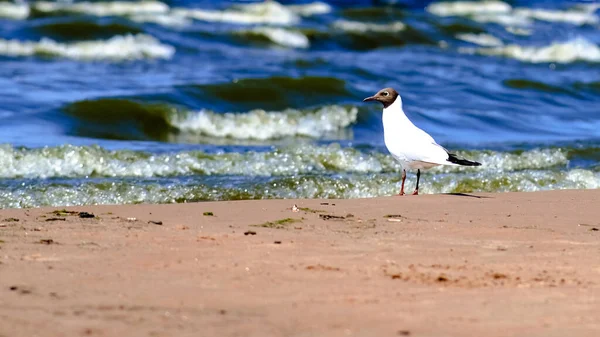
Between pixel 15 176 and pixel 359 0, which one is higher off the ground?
pixel 359 0

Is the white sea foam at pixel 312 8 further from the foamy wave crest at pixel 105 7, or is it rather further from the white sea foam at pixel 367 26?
the foamy wave crest at pixel 105 7

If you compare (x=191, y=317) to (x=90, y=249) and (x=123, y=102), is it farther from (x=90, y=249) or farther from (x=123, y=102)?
(x=123, y=102)

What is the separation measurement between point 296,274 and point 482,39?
1997 cm

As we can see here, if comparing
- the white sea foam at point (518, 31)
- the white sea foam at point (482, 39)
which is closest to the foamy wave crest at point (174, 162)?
the white sea foam at point (482, 39)

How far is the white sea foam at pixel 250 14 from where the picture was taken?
22484 mm

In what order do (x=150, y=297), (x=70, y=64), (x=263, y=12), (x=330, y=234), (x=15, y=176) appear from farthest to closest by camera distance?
(x=263, y=12)
(x=70, y=64)
(x=15, y=176)
(x=330, y=234)
(x=150, y=297)

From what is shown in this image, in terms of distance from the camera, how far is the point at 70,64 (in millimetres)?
15258

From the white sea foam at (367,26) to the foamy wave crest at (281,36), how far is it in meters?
1.99

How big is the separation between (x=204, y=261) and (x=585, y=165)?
5.55 metres

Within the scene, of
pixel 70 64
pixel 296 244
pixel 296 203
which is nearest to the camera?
pixel 296 244

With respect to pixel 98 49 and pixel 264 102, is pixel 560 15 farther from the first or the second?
pixel 264 102

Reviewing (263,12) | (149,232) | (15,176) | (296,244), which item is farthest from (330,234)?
(263,12)

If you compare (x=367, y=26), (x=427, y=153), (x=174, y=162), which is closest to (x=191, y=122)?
(x=174, y=162)

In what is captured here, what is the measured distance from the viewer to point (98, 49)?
54.5 ft
